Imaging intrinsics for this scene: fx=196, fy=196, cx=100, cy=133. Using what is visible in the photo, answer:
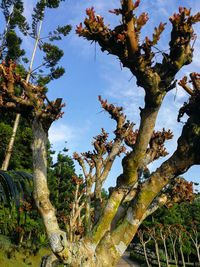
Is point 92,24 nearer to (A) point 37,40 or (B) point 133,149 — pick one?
(B) point 133,149

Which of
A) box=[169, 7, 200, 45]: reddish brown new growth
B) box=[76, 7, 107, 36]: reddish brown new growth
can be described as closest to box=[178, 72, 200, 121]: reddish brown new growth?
box=[169, 7, 200, 45]: reddish brown new growth

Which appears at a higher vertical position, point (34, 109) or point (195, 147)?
point (34, 109)

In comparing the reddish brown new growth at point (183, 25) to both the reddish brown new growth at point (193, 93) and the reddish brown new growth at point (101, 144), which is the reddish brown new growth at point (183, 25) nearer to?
the reddish brown new growth at point (193, 93)

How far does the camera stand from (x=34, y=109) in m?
4.34

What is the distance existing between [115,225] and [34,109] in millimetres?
2893

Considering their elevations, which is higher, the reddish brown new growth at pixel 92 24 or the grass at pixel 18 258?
the reddish brown new growth at pixel 92 24

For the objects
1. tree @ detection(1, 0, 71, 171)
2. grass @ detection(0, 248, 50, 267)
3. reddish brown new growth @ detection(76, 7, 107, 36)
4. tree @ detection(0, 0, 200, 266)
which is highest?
tree @ detection(1, 0, 71, 171)

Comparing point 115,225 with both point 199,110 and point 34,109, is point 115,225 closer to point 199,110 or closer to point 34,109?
point 199,110

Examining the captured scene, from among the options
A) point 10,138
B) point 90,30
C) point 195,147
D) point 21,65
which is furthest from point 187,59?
point 21,65

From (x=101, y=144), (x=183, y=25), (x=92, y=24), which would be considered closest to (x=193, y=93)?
(x=183, y=25)

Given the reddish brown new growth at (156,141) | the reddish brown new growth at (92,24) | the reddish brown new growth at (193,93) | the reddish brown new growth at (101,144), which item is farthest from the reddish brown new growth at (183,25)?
the reddish brown new growth at (101,144)

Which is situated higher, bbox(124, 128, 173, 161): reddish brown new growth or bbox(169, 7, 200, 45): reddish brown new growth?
bbox(169, 7, 200, 45): reddish brown new growth

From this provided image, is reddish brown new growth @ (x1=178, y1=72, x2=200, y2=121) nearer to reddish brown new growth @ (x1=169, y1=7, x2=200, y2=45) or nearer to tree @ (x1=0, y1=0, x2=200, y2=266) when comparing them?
tree @ (x1=0, y1=0, x2=200, y2=266)

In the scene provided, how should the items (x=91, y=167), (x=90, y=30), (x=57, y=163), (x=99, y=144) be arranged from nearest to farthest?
(x=90, y=30) → (x=99, y=144) → (x=91, y=167) → (x=57, y=163)
